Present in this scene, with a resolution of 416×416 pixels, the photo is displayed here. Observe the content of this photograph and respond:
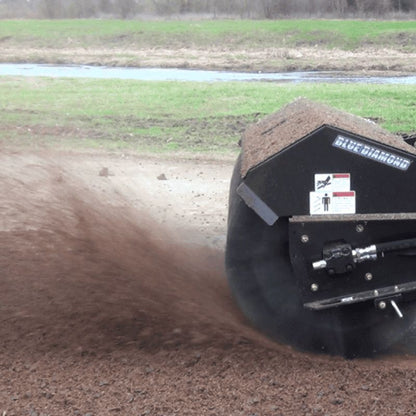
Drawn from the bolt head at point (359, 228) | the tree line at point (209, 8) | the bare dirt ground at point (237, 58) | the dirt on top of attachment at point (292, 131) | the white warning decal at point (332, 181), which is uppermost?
the tree line at point (209, 8)

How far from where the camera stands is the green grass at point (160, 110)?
13.6m

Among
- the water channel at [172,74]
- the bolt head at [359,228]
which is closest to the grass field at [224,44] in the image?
the water channel at [172,74]

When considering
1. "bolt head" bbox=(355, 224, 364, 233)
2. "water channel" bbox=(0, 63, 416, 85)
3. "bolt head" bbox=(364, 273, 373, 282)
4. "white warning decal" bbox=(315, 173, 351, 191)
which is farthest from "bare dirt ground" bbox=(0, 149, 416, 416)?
"water channel" bbox=(0, 63, 416, 85)

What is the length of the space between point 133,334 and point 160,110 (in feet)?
36.5

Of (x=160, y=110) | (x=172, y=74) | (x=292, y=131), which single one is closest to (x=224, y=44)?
(x=172, y=74)

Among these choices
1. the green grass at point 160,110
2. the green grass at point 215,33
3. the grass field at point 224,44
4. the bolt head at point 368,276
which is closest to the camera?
the bolt head at point 368,276

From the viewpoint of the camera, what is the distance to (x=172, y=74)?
86.3ft

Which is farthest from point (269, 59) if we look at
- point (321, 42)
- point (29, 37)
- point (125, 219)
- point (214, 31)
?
point (125, 219)

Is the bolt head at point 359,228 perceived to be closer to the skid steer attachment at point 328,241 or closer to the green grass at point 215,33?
the skid steer attachment at point 328,241

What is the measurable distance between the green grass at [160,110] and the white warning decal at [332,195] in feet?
25.5

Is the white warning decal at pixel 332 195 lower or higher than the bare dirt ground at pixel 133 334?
higher

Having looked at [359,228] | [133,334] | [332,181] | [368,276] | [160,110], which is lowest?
[133,334]

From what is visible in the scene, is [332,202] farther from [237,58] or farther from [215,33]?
[215,33]

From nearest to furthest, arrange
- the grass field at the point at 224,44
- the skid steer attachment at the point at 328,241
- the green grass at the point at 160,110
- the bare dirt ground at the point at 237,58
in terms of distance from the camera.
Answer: the skid steer attachment at the point at 328,241 → the green grass at the point at 160,110 → the bare dirt ground at the point at 237,58 → the grass field at the point at 224,44
